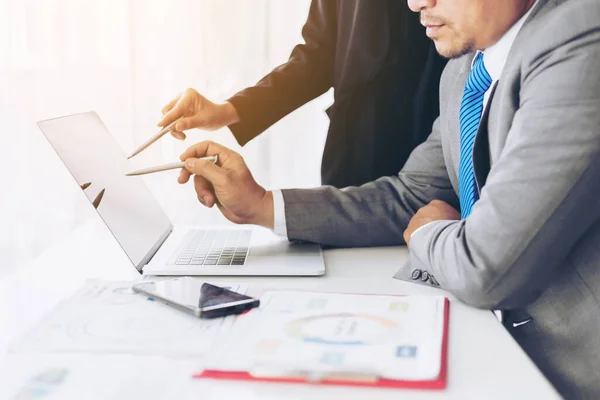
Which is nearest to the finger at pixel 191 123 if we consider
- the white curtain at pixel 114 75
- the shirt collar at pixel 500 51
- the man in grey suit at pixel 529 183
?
the man in grey suit at pixel 529 183

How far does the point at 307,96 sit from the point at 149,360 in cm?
102

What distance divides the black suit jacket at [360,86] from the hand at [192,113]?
0.23ft

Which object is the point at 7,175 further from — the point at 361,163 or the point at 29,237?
the point at 361,163

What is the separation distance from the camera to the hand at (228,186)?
1.19 m

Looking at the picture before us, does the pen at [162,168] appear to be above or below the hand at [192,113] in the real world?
below

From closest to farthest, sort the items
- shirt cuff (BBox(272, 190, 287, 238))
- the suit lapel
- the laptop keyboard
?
the suit lapel → the laptop keyboard → shirt cuff (BBox(272, 190, 287, 238))

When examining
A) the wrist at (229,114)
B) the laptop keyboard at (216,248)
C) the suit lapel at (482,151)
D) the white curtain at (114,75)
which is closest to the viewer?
the suit lapel at (482,151)

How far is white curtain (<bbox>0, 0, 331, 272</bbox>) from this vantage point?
6.94 feet

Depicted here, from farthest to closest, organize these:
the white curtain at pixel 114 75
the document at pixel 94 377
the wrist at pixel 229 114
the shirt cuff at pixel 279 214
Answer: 1. the white curtain at pixel 114 75
2. the wrist at pixel 229 114
3. the shirt cuff at pixel 279 214
4. the document at pixel 94 377

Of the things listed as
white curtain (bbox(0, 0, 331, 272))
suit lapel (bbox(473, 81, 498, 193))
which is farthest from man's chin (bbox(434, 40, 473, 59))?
white curtain (bbox(0, 0, 331, 272))

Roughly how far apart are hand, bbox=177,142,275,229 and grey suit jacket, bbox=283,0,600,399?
0.29m

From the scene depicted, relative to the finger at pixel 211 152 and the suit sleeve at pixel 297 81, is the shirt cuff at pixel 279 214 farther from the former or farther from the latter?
the suit sleeve at pixel 297 81

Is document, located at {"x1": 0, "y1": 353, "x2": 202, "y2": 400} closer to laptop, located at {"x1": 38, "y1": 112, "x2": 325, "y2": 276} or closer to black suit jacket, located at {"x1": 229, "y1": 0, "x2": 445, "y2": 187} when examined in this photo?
laptop, located at {"x1": 38, "y1": 112, "x2": 325, "y2": 276}

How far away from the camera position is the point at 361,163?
1.68 m
